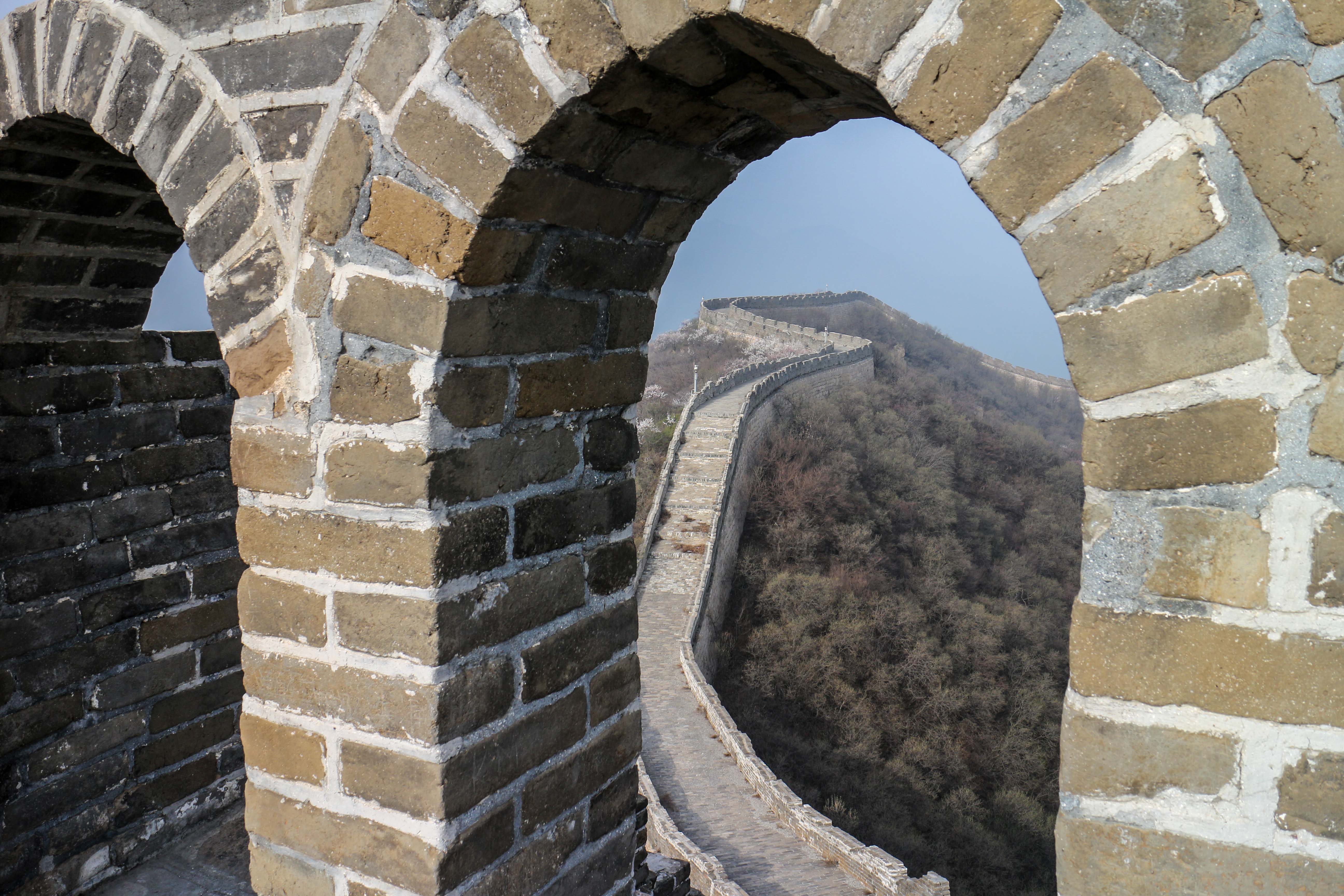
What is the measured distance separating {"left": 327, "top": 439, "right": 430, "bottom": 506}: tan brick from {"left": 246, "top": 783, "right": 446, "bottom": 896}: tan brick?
1.99ft


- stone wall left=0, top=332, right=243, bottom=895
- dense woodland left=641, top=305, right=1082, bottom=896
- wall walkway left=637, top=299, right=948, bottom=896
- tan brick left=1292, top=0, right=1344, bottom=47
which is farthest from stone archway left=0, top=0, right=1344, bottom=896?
dense woodland left=641, top=305, right=1082, bottom=896

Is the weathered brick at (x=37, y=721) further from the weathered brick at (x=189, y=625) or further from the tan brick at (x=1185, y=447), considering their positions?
the tan brick at (x=1185, y=447)

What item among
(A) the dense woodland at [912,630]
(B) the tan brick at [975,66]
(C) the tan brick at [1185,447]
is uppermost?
(B) the tan brick at [975,66]

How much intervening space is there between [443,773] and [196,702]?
182 centimetres

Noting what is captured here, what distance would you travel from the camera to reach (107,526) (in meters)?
2.62

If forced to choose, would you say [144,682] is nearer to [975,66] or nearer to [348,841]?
[348,841]

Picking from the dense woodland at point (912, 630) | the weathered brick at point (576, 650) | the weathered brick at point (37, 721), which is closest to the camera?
the weathered brick at point (576, 650)

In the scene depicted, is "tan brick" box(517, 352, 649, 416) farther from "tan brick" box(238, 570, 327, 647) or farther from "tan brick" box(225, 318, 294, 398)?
"tan brick" box(238, 570, 327, 647)

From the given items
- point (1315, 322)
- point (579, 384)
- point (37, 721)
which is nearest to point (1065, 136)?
point (1315, 322)

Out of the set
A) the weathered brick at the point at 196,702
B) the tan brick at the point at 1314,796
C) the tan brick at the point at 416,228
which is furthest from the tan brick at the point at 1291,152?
the weathered brick at the point at 196,702

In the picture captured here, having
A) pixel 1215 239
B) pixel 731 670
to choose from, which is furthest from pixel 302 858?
pixel 731 670

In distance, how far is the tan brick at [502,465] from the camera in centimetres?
151

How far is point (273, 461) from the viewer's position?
1615mm

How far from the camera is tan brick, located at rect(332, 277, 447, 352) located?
4.75 feet
